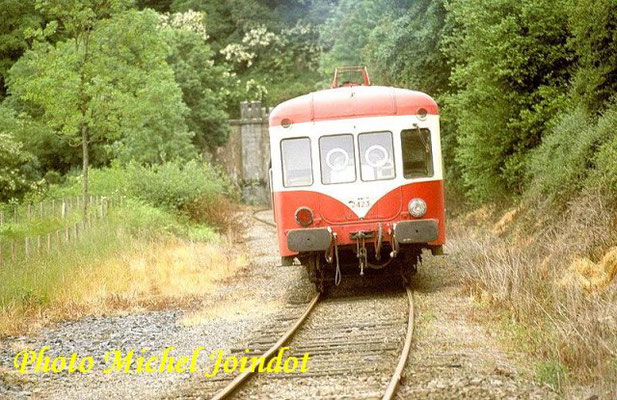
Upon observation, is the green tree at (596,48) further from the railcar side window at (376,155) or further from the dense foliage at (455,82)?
the railcar side window at (376,155)

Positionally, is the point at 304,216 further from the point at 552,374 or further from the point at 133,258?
the point at 552,374

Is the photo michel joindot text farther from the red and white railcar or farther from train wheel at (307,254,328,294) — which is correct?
train wheel at (307,254,328,294)

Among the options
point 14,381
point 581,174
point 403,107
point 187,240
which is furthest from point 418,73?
point 14,381

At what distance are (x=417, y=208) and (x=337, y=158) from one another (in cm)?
133

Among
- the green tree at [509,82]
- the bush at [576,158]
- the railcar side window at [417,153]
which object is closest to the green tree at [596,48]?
the bush at [576,158]

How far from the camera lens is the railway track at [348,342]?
8.25m

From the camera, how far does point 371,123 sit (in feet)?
45.9

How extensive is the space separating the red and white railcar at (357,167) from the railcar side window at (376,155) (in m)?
0.01

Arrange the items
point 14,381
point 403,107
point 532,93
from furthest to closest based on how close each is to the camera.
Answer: point 532,93 → point 403,107 → point 14,381

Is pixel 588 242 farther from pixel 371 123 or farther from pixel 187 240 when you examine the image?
pixel 187 240

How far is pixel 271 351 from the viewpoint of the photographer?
9.65m

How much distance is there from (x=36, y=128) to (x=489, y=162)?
1292 cm

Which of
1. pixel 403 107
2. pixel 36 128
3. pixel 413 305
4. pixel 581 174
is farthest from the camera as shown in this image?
pixel 36 128

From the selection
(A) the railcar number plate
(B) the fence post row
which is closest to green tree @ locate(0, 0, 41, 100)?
(B) the fence post row
